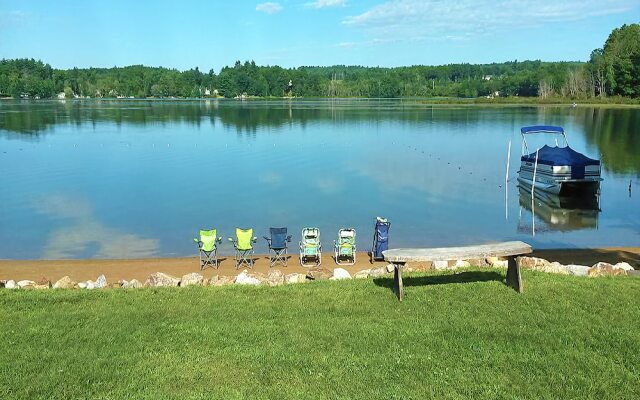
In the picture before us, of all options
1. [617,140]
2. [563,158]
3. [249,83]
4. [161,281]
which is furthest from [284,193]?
[249,83]

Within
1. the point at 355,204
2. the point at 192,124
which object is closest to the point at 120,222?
the point at 355,204

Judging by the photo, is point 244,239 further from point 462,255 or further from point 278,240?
point 462,255

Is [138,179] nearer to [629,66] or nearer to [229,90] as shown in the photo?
[629,66]

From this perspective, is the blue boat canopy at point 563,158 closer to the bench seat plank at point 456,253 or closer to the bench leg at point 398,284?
the bench seat plank at point 456,253

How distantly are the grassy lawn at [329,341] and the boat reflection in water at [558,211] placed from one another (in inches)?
447

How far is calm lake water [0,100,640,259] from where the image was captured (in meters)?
17.3

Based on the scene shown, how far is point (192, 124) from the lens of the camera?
6406cm

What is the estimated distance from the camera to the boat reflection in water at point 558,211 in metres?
19.1

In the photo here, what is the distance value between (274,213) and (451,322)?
1362cm

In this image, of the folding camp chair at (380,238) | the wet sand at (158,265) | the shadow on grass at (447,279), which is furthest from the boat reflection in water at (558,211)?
the shadow on grass at (447,279)

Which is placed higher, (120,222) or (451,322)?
(451,322)

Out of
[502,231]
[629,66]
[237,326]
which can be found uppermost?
[629,66]

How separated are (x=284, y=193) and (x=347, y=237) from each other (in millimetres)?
10725

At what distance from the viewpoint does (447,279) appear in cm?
896
